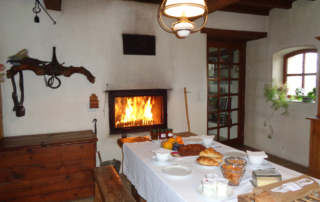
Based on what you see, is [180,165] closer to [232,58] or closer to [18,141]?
[18,141]

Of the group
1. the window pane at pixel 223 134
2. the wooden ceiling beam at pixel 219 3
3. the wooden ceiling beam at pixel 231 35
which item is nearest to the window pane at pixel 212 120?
the window pane at pixel 223 134

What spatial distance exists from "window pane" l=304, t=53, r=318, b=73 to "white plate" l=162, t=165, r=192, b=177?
340 centimetres

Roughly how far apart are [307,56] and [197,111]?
216 cm

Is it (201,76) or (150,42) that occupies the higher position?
(150,42)

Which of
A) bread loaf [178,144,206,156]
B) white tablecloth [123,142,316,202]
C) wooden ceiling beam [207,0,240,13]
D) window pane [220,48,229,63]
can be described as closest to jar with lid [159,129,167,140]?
white tablecloth [123,142,316,202]

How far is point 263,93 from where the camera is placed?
4.54 meters

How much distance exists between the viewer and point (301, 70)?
398 centimetres

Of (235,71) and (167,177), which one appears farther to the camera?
(235,71)

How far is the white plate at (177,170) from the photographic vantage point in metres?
1.53

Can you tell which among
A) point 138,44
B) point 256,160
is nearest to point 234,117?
point 138,44

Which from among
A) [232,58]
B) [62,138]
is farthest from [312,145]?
[62,138]

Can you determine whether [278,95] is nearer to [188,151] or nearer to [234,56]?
[234,56]

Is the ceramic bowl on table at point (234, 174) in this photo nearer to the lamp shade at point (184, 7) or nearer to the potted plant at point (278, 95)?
the lamp shade at point (184, 7)

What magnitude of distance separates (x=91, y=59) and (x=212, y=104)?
8.35ft
